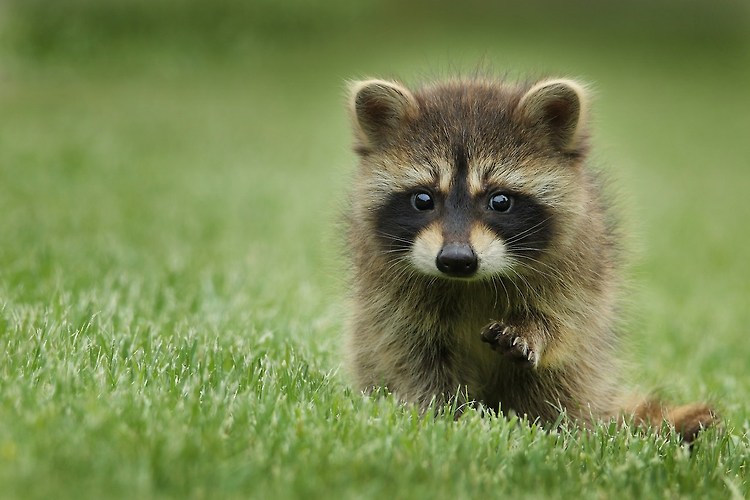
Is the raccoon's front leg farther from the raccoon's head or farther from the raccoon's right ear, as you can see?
the raccoon's right ear

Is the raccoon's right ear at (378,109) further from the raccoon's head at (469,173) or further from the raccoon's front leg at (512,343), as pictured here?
the raccoon's front leg at (512,343)

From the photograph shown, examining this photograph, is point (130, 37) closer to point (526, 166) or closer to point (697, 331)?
point (697, 331)

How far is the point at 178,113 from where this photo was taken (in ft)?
61.7

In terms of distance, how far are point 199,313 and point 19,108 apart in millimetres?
12854

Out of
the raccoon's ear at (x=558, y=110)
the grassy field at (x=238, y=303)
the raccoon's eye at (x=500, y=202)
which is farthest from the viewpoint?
the raccoon's ear at (x=558, y=110)

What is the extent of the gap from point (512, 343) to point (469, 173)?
0.74 metres

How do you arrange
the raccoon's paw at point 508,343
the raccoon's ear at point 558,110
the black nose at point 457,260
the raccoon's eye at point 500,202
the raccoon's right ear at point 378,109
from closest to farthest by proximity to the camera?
the black nose at point 457,260
the raccoon's paw at point 508,343
the raccoon's eye at point 500,202
the raccoon's ear at point 558,110
the raccoon's right ear at point 378,109

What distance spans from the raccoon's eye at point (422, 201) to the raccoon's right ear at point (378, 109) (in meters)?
0.41

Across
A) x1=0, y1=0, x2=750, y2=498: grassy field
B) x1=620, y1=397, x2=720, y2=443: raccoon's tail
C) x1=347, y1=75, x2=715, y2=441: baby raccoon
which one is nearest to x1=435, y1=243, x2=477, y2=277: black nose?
x1=347, y1=75, x2=715, y2=441: baby raccoon

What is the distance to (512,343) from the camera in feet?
13.1

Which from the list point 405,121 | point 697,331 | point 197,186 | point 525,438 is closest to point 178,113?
point 197,186

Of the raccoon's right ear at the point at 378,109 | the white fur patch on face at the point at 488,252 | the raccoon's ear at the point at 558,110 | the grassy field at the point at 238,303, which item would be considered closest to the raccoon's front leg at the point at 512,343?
the white fur patch on face at the point at 488,252

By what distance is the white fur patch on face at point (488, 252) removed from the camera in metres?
3.96

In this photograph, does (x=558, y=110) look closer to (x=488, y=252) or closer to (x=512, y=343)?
(x=488, y=252)
